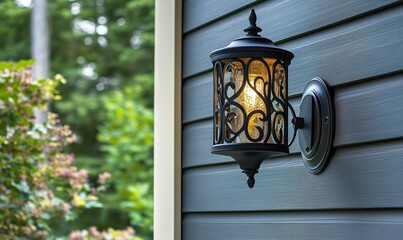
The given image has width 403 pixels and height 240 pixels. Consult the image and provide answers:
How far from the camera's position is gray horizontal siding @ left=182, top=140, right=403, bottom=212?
4.95 ft

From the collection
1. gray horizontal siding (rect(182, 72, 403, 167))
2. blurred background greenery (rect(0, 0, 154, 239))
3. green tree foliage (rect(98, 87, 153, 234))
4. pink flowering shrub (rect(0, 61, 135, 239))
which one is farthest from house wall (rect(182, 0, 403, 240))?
blurred background greenery (rect(0, 0, 154, 239))

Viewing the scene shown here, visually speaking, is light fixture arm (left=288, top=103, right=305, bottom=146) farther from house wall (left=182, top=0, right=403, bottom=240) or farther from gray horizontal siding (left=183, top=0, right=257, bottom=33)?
gray horizontal siding (left=183, top=0, right=257, bottom=33)

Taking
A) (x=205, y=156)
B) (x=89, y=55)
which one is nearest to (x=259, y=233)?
(x=205, y=156)

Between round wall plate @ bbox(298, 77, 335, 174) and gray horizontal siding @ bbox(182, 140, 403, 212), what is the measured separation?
1.1 inches

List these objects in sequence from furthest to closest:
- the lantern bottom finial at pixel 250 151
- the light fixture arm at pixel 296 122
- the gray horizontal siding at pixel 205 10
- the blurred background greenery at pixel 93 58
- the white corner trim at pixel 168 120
A: the blurred background greenery at pixel 93 58 → the white corner trim at pixel 168 120 → the gray horizontal siding at pixel 205 10 → the light fixture arm at pixel 296 122 → the lantern bottom finial at pixel 250 151

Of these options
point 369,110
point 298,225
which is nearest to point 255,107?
point 369,110

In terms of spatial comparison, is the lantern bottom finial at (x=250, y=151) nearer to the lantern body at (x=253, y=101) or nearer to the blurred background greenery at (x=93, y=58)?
the lantern body at (x=253, y=101)

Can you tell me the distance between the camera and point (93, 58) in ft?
34.3

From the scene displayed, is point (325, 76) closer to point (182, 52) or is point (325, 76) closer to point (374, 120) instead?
point (374, 120)

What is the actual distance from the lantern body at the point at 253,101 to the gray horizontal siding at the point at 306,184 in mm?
146

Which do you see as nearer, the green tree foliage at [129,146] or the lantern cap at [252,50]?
the lantern cap at [252,50]

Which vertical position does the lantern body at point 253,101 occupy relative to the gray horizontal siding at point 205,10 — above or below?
below

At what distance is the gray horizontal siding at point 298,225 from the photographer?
151 centimetres

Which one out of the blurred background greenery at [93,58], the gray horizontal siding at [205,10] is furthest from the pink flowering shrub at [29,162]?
the blurred background greenery at [93,58]
